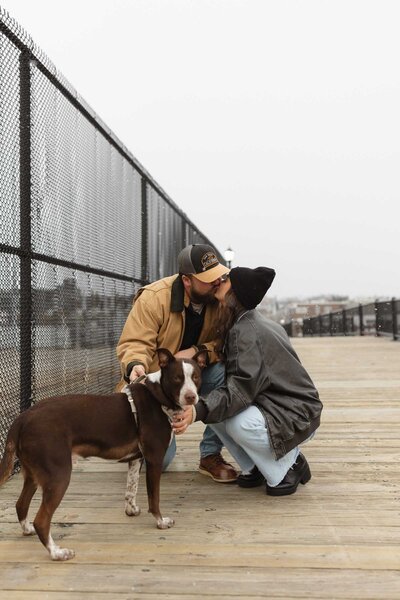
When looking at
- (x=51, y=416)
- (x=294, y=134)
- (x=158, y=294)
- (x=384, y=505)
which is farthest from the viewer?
(x=294, y=134)

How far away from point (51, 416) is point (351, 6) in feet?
99.5

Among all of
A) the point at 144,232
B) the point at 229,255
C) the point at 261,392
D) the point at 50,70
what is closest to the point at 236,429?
the point at 261,392

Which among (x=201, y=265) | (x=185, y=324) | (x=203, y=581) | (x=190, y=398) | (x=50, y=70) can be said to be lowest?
(x=203, y=581)

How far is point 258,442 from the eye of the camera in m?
3.14

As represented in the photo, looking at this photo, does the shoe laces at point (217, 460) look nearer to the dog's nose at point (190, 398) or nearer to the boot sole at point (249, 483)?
the boot sole at point (249, 483)

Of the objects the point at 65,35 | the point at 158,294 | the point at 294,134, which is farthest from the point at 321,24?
the point at 294,134

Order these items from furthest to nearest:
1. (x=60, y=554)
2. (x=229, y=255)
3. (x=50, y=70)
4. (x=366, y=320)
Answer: (x=366, y=320), (x=229, y=255), (x=50, y=70), (x=60, y=554)

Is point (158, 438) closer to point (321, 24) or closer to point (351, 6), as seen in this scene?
point (351, 6)

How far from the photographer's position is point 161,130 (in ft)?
185

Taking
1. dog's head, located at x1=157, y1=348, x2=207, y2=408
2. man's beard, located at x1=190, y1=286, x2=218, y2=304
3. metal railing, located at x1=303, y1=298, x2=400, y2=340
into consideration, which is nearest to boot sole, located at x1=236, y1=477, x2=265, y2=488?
dog's head, located at x1=157, y1=348, x2=207, y2=408

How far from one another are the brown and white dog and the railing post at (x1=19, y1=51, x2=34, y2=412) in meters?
1.11

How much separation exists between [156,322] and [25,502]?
4.32 ft

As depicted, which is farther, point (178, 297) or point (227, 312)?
point (178, 297)

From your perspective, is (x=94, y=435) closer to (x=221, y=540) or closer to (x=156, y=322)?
(x=221, y=540)
